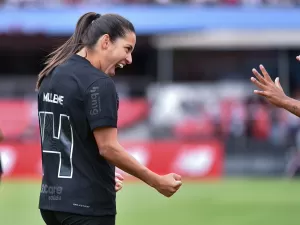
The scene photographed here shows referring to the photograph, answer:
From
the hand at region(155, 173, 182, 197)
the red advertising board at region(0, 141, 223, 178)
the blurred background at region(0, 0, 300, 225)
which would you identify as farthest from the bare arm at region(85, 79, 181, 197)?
the red advertising board at region(0, 141, 223, 178)

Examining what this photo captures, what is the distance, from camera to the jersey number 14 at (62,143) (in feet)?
16.6

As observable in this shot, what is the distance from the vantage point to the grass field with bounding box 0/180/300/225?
1245 centimetres

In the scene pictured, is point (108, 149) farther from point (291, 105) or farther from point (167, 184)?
point (291, 105)

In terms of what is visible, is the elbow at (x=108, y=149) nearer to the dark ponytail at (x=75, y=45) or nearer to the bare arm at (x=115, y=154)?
the bare arm at (x=115, y=154)

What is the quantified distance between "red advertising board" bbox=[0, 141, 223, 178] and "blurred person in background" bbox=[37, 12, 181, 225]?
16537 millimetres

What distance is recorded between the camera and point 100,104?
16.2 ft

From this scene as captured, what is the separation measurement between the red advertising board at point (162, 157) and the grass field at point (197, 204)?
178 centimetres

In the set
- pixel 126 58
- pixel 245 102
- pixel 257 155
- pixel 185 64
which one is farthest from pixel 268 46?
pixel 126 58

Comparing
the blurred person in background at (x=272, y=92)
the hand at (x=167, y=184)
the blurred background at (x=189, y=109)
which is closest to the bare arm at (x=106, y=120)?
the hand at (x=167, y=184)

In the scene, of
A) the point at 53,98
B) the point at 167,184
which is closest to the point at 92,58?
the point at 53,98

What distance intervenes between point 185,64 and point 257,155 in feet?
37.2

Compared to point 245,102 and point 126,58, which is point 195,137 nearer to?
point 245,102

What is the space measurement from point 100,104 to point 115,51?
41cm

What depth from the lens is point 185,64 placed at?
109 ft
